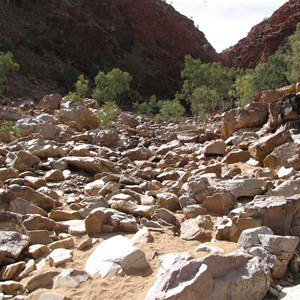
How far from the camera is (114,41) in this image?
141ft

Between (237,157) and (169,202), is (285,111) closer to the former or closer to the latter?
(237,157)

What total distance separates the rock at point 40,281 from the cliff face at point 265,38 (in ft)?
158

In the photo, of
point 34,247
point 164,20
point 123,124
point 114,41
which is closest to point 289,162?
point 34,247

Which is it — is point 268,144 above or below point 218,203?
above

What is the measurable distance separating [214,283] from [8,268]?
1.80 metres

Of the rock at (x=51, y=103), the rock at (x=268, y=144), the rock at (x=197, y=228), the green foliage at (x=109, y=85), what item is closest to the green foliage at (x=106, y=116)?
the rock at (x=51, y=103)

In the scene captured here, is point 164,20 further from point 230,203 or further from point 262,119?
point 230,203

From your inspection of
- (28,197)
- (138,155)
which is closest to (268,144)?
(138,155)

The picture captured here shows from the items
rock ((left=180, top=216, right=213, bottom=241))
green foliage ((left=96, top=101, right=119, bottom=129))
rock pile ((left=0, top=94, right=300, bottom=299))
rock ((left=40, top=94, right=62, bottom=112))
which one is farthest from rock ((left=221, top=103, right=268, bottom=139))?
rock ((left=40, top=94, right=62, bottom=112))

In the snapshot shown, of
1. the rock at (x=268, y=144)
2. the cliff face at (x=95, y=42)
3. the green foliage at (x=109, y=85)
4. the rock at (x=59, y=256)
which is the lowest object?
the rock at (x=59, y=256)

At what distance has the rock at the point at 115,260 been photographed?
356 centimetres

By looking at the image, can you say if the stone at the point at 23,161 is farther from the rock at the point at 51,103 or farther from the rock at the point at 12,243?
the rock at the point at 51,103

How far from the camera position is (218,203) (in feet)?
17.8

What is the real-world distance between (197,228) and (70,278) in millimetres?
1610
